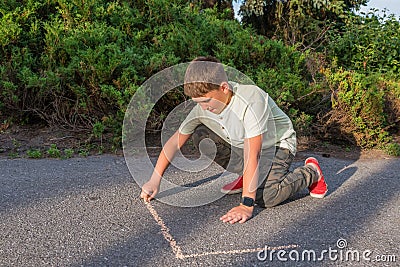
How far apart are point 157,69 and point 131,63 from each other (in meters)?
0.31

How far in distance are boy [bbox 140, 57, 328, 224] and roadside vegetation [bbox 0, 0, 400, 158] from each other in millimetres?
1702

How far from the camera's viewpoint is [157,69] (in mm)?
5250

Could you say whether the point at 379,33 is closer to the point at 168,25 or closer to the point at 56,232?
the point at 168,25

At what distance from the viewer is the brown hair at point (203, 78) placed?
2.84m

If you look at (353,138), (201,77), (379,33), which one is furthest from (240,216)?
(379,33)

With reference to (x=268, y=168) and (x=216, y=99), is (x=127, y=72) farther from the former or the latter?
(x=268, y=168)

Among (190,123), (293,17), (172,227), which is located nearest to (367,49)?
(293,17)

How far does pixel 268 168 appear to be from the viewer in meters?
3.16

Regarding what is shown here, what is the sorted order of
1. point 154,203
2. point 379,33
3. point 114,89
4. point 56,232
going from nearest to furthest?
point 56,232, point 154,203, point 114,89, point 379,33

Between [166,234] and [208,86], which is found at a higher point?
[208,86]

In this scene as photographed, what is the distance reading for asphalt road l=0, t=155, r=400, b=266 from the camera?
7.79ft

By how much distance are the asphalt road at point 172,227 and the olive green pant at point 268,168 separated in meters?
0.12

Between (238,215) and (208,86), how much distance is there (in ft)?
2.76

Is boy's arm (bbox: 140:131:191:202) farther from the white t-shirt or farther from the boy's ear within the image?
the boy's ear
